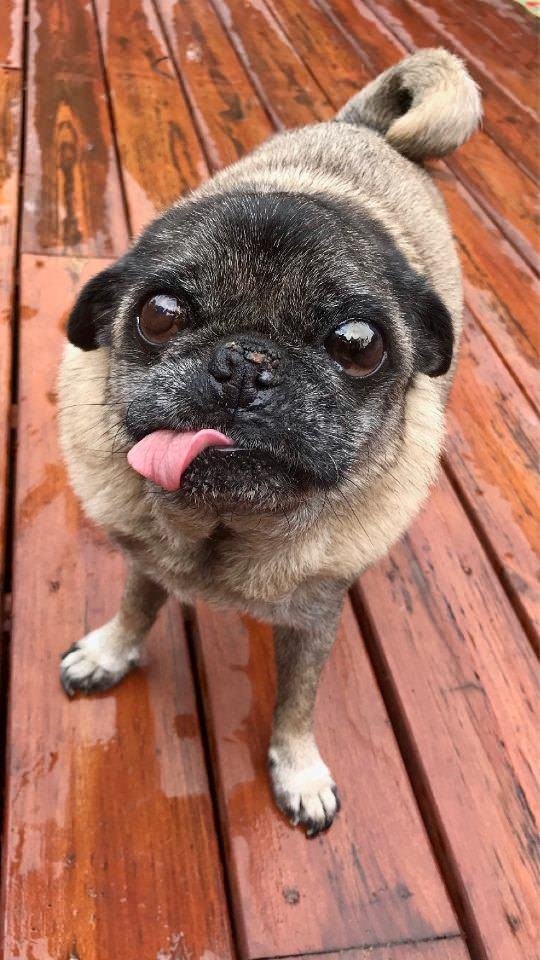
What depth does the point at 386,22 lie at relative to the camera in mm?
5117

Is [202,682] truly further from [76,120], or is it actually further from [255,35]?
[255,35]

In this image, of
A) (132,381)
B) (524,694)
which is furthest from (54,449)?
(524,694)

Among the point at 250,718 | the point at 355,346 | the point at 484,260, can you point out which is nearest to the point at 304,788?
the point at 250,718

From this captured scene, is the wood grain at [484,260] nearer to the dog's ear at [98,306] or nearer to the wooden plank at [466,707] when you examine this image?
the wooden plank at [466,707]

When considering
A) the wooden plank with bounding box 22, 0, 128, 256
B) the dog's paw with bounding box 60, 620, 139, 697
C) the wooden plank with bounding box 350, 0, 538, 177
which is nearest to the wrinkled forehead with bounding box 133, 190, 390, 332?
the dog's paw with bounding box 60, 620, 139, 697

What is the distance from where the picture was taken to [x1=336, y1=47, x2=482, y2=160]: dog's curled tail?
253 centimetres

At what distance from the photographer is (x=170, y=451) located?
1245 millimetres

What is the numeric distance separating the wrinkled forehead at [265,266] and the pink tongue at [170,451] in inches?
8.9

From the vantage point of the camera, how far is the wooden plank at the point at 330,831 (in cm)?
164

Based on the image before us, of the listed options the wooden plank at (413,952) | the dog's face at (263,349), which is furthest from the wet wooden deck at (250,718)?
the dog's face at (263,349)

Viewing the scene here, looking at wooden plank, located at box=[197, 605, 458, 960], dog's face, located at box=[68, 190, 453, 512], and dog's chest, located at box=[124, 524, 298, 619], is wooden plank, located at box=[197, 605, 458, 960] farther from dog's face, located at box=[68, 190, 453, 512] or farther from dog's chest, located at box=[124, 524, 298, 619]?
dog's face, located at box=[68, 190, 453, 512]

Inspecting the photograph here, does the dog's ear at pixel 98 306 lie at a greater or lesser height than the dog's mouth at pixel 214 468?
greater

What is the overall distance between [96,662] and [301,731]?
0.53 meters

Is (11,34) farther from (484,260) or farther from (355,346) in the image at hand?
(355,346)
